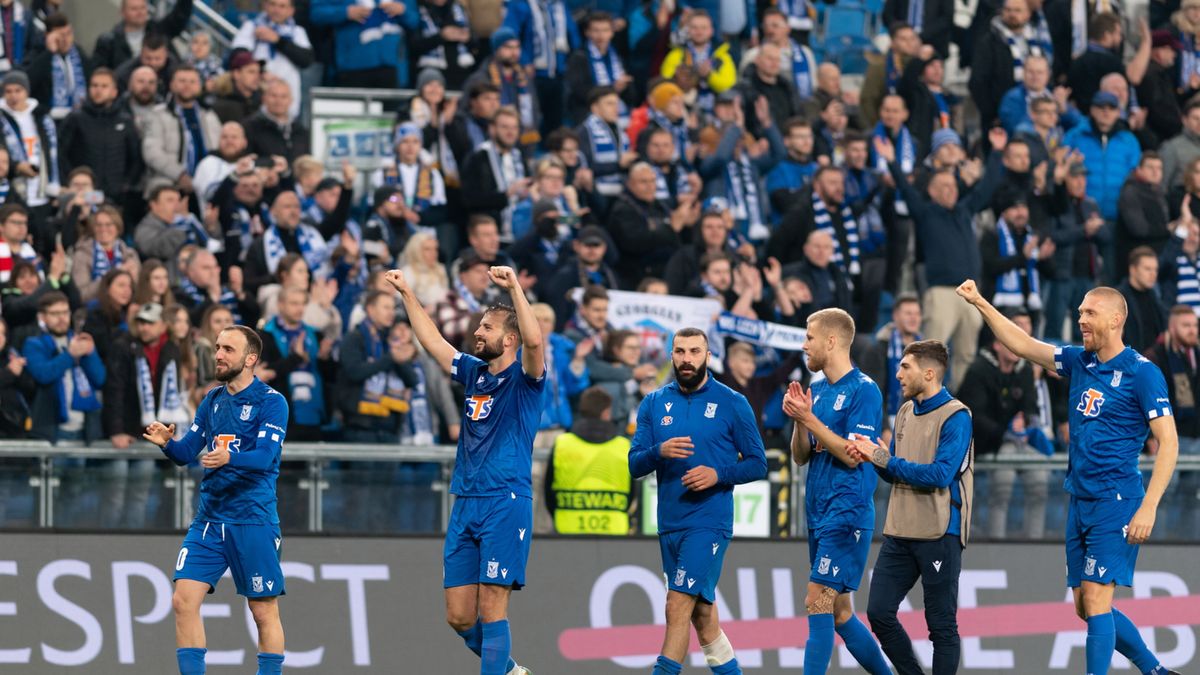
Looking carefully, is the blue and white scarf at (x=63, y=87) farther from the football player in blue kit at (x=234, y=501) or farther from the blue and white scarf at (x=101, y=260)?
the football player in blue kit at (x=234, y=501)

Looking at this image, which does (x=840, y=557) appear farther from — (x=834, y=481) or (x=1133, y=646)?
(x=1133, y=646)

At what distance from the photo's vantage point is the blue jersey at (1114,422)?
40.8 ft

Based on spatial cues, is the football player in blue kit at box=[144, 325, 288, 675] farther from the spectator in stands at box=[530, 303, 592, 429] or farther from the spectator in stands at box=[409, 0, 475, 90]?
the spectator in stands at box=[409, 0, 475, 90]

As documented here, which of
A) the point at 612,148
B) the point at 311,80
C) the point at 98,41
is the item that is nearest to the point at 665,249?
the point at 612,148

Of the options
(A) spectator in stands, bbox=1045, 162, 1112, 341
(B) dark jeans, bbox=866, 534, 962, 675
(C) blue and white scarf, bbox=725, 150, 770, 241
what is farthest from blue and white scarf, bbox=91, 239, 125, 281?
(A) spectator in stands, bbox=1045, 162, 1112, 341

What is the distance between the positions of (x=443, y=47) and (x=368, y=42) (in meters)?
0.81

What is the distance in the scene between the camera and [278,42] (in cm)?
2036

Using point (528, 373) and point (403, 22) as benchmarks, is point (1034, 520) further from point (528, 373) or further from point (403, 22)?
point (403, 22)

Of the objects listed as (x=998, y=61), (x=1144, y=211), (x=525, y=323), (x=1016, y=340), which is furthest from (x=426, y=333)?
(x=998, y=61)

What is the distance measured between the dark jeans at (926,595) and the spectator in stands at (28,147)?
8.86m

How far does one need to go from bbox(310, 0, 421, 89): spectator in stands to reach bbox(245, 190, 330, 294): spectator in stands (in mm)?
3110

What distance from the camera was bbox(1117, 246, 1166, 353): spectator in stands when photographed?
19.2 m

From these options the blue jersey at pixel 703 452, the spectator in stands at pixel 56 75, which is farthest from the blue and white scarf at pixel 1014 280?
the spectator in stands at pixel 56 75

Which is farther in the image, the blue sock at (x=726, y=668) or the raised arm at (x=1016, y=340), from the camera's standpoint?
the blue sock at (x=726, y=668)
